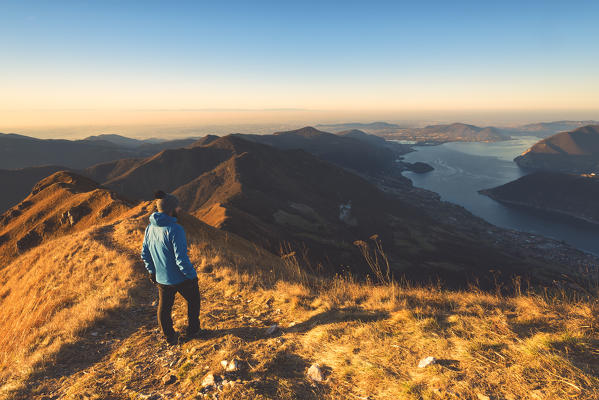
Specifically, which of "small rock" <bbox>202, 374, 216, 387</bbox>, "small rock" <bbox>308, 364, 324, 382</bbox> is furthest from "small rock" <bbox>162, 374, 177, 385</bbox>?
"small rock" <bbox>308, 364, 324, 382</bbox>

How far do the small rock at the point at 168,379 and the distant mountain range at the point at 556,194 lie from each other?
19156 cm

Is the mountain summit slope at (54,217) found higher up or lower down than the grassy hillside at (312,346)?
lower down

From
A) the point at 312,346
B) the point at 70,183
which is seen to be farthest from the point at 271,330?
the point at 70,183

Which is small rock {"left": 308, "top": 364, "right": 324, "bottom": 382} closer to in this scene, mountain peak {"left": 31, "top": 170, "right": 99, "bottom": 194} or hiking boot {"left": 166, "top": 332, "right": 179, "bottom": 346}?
hiking boot {"left": 166, "top": 332, "right": 179, "bottom": 346}

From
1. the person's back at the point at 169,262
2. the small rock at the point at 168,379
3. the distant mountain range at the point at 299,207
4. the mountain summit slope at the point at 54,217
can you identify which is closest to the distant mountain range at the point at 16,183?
the distant mountain range at the point at 299,207

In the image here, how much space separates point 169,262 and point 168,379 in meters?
1.82

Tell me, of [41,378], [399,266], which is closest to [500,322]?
[41,378]

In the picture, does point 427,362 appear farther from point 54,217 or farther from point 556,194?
point 556,194

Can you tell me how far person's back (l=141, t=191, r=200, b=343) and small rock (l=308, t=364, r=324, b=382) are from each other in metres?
2.52

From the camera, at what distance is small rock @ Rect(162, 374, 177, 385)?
3840 mm

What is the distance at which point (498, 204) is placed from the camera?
151500 mm

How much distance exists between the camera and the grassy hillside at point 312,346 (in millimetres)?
3146

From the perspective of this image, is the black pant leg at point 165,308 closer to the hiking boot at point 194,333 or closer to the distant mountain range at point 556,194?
the hiking boot at point 194,333

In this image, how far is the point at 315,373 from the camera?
11.6ft
